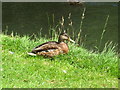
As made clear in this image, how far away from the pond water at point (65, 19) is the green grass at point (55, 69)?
5050 mm

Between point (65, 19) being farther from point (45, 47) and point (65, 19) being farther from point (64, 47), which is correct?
point (45, 47)

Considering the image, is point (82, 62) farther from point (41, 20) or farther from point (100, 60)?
point (41, 20)

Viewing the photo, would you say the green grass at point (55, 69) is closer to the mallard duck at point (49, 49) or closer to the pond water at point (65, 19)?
the mallard duck at point (49, 49)

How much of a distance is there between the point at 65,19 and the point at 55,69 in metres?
14.6

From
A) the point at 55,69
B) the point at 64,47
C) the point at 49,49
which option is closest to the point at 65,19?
the point at 64,47

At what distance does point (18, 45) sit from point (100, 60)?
9.16ft

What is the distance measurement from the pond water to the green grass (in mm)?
5050

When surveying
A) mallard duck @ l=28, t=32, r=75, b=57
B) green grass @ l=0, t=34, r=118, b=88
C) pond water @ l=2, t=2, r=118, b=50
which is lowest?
pond water @ l=2, t=2, r=118, b=50

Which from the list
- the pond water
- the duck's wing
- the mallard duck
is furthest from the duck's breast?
the pond water

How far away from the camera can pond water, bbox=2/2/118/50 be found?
19.1 m

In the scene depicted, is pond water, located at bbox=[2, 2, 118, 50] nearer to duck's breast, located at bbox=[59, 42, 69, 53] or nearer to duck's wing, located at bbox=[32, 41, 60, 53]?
duck's breast, located at bbox=[59, 42, 69, 53]

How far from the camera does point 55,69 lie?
9547 millimetres

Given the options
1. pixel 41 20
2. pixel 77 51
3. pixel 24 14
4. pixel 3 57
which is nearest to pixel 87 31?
pixel 41 20

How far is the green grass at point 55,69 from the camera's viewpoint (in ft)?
27.8
